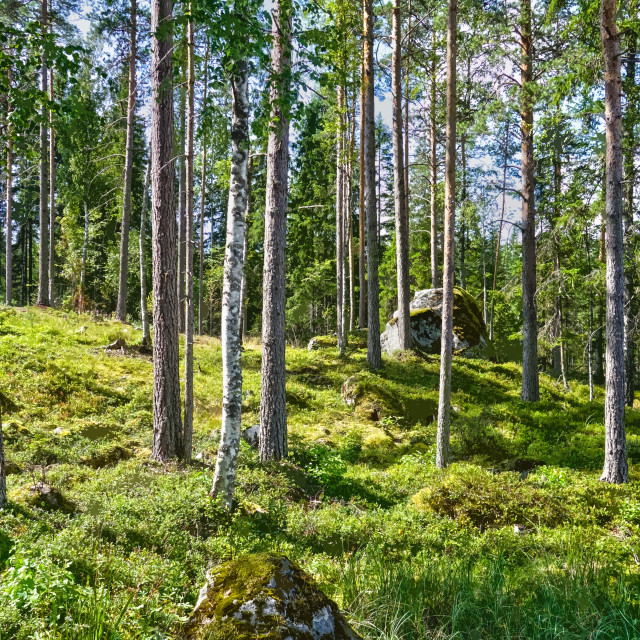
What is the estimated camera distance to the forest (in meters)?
3.38

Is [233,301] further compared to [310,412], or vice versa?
[310,412]

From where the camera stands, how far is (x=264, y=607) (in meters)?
2.70

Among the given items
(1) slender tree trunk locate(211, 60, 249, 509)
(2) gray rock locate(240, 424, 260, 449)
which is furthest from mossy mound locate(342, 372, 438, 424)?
(1) slender tree trunk locate(211, 60, 249, 509)

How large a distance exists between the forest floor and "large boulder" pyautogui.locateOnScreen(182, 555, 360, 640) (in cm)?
30

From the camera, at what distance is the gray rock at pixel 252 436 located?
30.0 feet

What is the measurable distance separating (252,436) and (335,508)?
128 inches

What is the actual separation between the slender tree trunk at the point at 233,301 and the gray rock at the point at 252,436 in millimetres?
3280

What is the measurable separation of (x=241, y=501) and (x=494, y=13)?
14.2 metres

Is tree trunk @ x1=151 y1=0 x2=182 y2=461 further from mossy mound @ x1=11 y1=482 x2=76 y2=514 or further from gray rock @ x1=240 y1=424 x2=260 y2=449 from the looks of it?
mossy mound @ x1=11 y1=482 x2=76 y2=514

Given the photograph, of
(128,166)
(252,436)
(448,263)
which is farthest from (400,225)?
(128,166)

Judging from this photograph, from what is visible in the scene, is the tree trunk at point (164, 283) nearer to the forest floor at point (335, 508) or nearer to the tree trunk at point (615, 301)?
the forest floor at point (335, 508)

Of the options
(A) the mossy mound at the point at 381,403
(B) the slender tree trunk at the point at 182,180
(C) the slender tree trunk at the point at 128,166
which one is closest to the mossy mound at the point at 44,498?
(B) the slender tree trunk at the point at 182,180

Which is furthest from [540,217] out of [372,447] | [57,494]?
[57,494]

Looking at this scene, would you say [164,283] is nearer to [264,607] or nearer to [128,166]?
[264,607]
